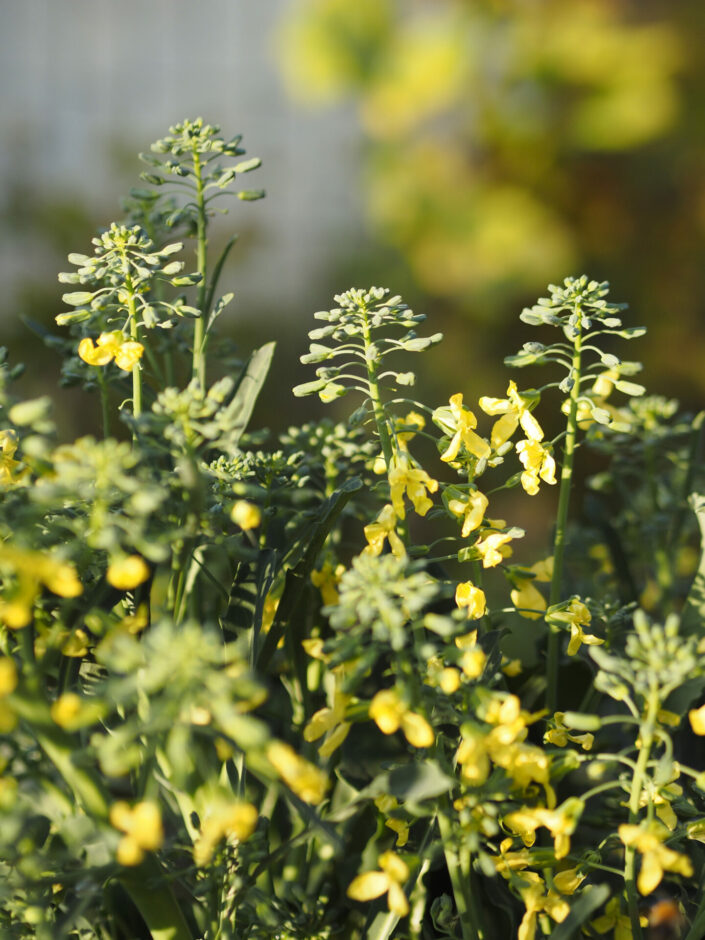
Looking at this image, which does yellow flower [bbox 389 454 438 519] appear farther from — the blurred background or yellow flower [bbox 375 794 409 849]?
the blurred background

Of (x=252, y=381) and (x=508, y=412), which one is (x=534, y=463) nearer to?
(x=508, y=412)

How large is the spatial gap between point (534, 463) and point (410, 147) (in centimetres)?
169

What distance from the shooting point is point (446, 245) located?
1.96 meters

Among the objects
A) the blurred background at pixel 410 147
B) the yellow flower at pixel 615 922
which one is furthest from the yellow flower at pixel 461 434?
the blurred background at pixel 410 147

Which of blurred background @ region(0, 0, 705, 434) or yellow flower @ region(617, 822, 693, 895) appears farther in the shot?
blurred background @ region(0, 0, 705, 434)

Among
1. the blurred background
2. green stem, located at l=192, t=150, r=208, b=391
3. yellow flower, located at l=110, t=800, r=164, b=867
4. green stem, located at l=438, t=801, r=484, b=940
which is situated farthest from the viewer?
the blurred background

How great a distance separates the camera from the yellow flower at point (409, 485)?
0.40 m

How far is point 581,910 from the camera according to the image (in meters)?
0.36

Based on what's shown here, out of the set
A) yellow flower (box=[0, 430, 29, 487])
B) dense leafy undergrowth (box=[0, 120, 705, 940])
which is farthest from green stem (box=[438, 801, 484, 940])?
yellow flower (box=[0, 430, 29, 487])

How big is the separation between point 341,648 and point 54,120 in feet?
6.10

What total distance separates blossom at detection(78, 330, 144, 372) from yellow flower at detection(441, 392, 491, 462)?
157 mm

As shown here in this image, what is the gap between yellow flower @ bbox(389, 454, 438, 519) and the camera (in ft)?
1.32

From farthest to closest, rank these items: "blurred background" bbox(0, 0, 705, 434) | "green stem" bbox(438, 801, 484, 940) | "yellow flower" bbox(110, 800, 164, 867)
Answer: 1. "blurred background" bbox(0, 0, 705, 434)
2. "green stem" bbox(438, 801, 484, 940)
3. "yellow flower" bbox(110, 800, 164, 867)

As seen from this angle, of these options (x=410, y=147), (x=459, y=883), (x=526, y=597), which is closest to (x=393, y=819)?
(x=459, y=883)
